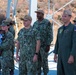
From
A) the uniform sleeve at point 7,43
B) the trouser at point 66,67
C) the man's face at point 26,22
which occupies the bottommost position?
the trouser at point 66,67

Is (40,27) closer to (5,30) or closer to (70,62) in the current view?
(5,30)

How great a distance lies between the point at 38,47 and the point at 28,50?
20 centimetres

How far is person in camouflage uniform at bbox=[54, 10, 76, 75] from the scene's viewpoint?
17.6 ft

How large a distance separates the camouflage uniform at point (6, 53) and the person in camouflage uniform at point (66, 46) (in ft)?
3.98

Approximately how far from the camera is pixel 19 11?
31672mm

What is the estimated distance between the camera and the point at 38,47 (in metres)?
5.87

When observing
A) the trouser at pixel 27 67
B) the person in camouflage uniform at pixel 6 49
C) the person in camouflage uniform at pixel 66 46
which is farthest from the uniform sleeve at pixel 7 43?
the person in camouflage uniform at pixel 66 46

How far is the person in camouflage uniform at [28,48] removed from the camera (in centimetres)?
585

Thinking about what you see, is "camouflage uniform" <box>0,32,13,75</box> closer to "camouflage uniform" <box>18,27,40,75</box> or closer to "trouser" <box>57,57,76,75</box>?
"camouflage uniform" <box>18,27,40,75</box>

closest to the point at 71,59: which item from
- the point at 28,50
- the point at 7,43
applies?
the point at 28,50

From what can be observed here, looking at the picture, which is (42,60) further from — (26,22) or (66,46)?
(66,46)

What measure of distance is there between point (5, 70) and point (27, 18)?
4.28 ft

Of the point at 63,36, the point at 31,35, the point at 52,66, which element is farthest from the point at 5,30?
the point at 52,66

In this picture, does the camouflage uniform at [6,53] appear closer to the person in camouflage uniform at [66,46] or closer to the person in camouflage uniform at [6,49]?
the person in camouflage uniform at [6,49]
